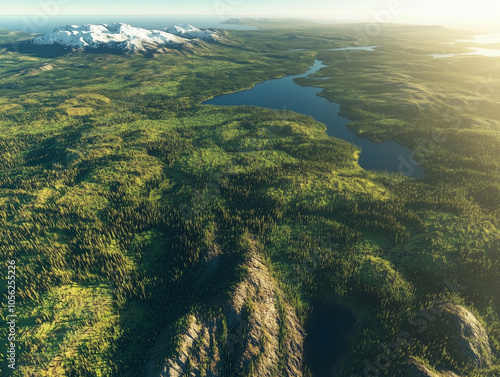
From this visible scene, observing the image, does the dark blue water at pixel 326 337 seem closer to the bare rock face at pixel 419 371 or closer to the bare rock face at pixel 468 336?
the bare rock face at pixel 419 371

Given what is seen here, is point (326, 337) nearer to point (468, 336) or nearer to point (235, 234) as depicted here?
point (468, 336)

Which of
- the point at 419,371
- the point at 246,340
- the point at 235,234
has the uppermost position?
the point at 235,234

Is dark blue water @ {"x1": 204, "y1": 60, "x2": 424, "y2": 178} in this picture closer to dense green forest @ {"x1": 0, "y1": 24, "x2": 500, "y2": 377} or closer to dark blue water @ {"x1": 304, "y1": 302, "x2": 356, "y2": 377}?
dense green forest @ {"x1": 0, "y1": 24, "x2": 500, "y2": 377}

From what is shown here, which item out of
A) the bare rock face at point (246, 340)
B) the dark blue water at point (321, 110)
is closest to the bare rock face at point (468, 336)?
the bare rock face at point (246, 340)

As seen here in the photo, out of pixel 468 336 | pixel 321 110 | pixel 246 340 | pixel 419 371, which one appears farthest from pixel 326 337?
pixel 321 110

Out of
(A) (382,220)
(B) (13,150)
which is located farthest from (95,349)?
(B) (13,150)

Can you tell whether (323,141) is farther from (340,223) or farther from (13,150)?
(13,150)
